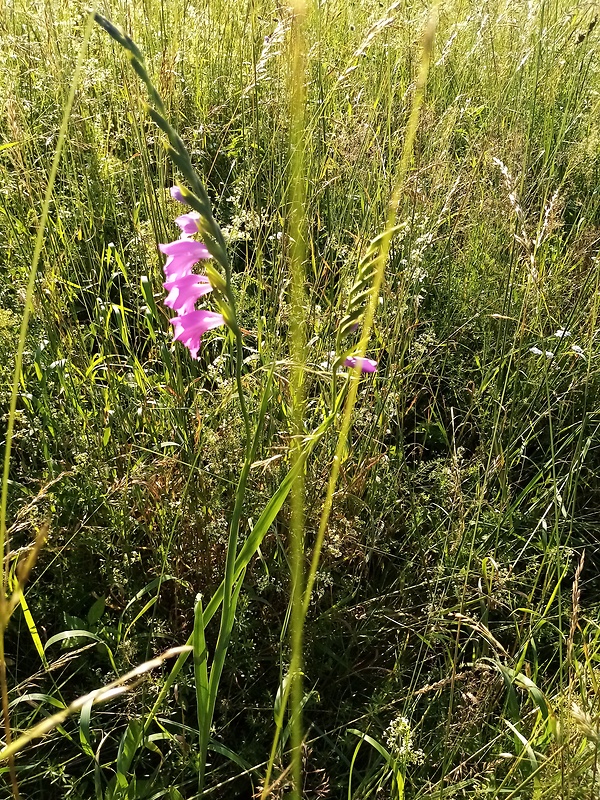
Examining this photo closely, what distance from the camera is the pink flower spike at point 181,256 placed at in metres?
0.81

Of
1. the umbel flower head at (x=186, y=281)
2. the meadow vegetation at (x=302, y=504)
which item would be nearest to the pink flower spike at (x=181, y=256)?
the umbel flower head at (x=186, y=281)

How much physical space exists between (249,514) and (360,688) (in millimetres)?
437

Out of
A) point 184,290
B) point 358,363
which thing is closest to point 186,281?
point 184,290

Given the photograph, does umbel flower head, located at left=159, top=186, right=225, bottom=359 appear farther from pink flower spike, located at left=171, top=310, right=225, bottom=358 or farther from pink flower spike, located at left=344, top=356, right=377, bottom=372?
pink flower spike, located at left=344, top=356, right=377, bottom=372

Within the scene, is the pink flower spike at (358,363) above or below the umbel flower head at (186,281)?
below

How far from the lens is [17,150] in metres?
1.44

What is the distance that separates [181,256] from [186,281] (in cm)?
3

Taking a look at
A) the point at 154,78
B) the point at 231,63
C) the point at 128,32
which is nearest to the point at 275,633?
the point at 128,32

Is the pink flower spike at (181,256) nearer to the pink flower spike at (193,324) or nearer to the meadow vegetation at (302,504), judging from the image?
the pink flower spike at (193,324)

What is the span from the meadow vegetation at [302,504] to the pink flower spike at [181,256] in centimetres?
20

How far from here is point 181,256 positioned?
82 cm

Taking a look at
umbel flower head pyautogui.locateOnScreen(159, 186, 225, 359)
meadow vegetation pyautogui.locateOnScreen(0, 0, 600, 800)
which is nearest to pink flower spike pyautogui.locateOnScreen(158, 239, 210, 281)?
umbel flower head pyautogui.locateOnScreen(159, 186, 225, 359)

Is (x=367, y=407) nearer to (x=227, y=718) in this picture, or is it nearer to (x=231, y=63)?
(x=227, y=718)

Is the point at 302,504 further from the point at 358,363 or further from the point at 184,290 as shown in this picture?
the point at 184,290
